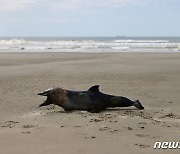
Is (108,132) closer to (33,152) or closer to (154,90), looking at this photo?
(33,152)

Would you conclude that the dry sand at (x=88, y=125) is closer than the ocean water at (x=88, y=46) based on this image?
Yes

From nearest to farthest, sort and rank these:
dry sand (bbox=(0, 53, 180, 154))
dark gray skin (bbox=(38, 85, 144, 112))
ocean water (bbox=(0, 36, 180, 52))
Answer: dry sand (bbox=(0, 53, 180, 154))
dark gray skin (bbox=(38, 85, 144, 112))
ocean water (bbox=(0, 36, 180, 52))

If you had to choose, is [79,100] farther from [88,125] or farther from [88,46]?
[88,46]

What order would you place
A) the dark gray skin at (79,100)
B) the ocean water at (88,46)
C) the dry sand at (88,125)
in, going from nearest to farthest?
the dry sand at (88,125) → the dark gray skin at (79,100) → the ocean water at (88,46)

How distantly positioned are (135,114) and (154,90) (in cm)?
386

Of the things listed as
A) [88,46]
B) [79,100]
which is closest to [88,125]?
[79,100]

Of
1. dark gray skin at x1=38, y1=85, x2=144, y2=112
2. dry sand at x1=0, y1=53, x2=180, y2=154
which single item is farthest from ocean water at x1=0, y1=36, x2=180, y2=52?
dark gray skin at x1=38, y1=85, x2=144, y2=112

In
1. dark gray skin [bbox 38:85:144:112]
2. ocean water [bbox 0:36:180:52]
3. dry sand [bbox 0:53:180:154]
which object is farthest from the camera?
ocean water [bbox 0:36:180:52]

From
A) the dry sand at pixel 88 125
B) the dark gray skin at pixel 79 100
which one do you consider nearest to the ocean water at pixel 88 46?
the dry sand at pixel 88 125

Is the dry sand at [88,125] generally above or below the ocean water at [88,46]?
below

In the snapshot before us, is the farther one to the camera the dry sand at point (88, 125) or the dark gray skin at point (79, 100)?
the dark gray skin at point (79, 100)

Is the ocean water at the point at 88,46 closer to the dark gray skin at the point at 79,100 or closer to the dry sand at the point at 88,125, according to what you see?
the dry sand at the point at 88,125

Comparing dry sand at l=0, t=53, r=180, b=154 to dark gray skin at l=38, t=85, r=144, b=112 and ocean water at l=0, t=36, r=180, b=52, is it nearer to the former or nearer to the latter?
dark gray skin at l=38, t=85, r=144, b=112

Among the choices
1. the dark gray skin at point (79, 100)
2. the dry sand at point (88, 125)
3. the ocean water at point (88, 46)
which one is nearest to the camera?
the dry sand at point (88, 125)
